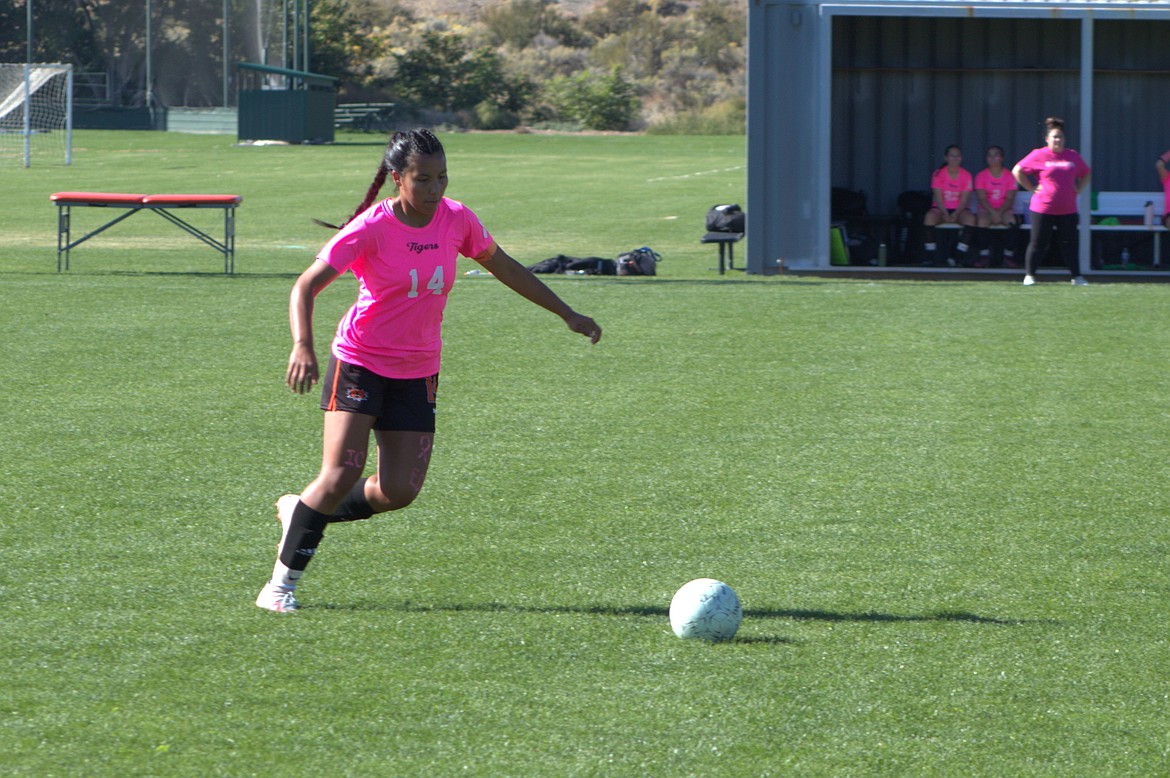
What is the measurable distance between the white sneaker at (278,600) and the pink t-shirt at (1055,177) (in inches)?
532

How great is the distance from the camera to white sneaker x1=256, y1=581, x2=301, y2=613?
573 centimetres

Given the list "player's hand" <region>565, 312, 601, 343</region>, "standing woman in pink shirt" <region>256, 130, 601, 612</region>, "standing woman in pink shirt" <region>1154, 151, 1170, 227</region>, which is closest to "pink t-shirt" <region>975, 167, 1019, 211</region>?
Result: "standing woman in pink shirt" <region>1154, 151, 1170, 227</region>

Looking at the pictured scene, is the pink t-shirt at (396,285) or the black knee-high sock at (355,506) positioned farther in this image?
the black knee-high sock at (355,506)

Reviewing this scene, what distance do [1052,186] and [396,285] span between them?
44.0 feet

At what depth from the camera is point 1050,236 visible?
706 inches

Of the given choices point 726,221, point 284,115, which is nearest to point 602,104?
point 284,115

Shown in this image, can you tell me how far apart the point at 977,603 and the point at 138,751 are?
3.22 meters

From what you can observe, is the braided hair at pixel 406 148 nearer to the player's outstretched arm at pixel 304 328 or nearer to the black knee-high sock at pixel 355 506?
the player's outstretched arm at pixel 304 328

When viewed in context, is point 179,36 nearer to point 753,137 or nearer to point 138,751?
point 753,137

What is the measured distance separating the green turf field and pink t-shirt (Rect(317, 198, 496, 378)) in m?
0.96

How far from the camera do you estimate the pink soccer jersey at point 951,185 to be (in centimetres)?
1959

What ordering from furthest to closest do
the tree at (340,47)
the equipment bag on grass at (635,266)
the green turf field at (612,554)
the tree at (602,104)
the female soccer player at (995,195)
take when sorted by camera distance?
the tree at (340,47) < the tree at (602,104) < the female soccer player at (995,195) < the equipment bag on grass at (635,266) < the green turf field at (612,554)

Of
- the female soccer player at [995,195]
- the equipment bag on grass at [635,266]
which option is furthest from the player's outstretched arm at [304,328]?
the female soccer player at [995,195]

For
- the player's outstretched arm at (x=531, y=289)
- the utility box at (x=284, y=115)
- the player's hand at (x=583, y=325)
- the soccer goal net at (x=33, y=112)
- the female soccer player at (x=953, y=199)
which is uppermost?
the utility box at (x=284, y=115)
